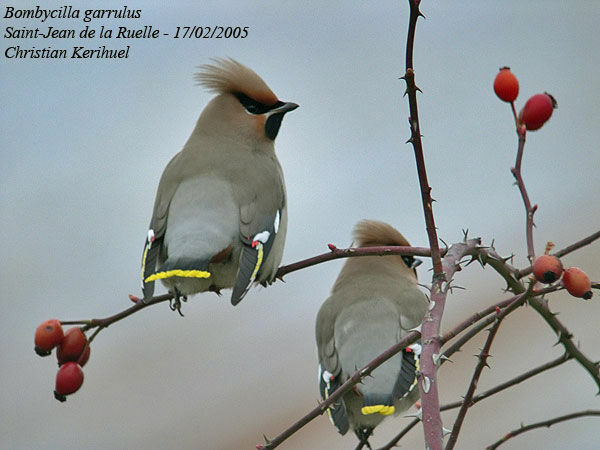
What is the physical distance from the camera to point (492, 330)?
1429 mm

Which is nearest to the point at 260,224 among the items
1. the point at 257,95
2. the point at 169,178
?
the point at 169,178

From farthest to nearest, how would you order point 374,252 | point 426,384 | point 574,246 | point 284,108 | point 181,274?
1. point 284,108
2. point 181,274
3. point 374,252
4. point 574,246
5. point 426,384

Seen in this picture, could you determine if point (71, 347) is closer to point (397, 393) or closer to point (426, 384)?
point (426, 384)

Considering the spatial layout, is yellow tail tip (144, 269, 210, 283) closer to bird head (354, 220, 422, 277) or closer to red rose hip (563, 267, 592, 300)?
bird head (354, 220, 422, 277)

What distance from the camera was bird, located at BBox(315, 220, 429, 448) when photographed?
9.46 feet

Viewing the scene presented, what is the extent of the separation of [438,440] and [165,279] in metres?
1.44

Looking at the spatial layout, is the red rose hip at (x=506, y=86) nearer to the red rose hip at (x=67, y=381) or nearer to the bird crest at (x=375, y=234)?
the red rose hip at (x=67, y=381)

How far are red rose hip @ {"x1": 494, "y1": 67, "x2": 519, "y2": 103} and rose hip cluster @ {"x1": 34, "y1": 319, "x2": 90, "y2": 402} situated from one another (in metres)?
0.90

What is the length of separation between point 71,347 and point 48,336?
0.16 ft

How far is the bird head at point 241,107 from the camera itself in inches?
119

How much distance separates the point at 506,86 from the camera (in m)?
1.59

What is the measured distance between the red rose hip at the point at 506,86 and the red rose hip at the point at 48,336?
0.91 meters

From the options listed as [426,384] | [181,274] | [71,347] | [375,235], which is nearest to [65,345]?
[71,347]

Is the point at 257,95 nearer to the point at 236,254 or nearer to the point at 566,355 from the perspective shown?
the point at 236,254
